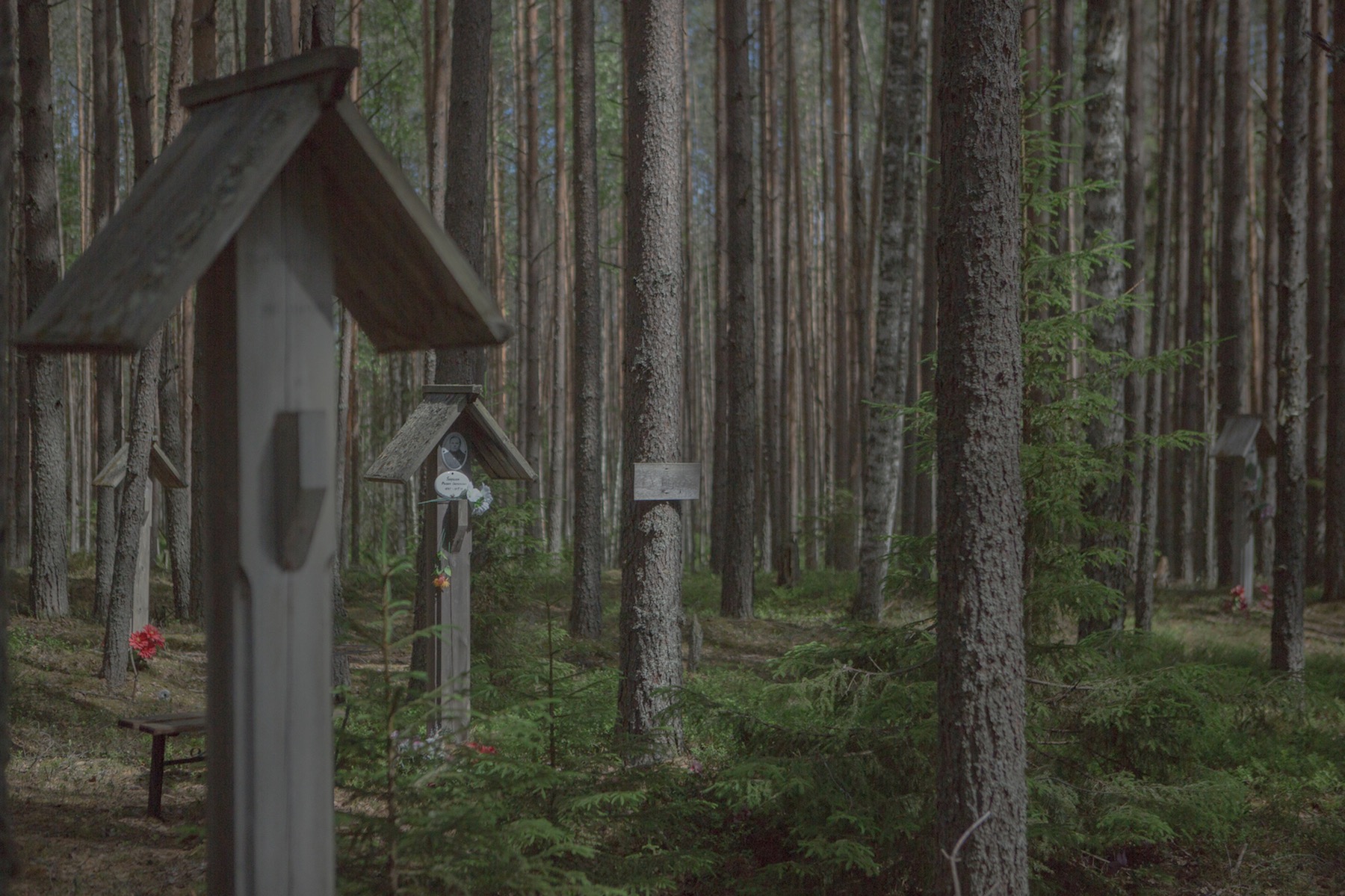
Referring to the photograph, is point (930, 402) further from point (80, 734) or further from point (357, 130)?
point (80, 734)

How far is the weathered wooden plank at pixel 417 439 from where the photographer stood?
607 centimetres

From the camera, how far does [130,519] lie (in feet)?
27.5

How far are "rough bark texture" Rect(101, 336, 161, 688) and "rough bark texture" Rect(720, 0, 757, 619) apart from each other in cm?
696

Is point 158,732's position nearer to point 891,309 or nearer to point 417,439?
point 417,439

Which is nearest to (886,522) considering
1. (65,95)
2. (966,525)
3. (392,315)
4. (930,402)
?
(930,402)

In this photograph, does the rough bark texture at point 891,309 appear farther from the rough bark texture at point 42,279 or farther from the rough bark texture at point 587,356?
the rough bark texture at point 42,279

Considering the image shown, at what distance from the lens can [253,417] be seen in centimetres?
222

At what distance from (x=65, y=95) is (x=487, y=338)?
34.2 meters

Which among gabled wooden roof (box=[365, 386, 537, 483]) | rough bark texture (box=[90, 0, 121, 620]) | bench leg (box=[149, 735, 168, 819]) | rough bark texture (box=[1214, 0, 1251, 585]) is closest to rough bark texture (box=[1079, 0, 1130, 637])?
gabled wooden roof (box=[365, 386, 537, 483])

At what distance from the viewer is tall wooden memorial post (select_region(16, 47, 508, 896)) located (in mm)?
2189

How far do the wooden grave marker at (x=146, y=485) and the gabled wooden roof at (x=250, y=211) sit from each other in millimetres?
7190

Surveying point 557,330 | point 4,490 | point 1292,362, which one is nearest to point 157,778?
point 4,490

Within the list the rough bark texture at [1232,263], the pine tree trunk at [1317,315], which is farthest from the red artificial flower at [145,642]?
the pine tree trunk at [1317,315]

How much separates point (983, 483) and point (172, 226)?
300cm
